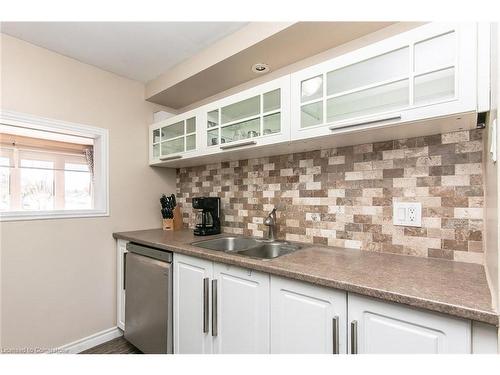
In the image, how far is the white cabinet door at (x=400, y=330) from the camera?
2.57ft

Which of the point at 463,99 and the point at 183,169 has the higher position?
the point at 463,99

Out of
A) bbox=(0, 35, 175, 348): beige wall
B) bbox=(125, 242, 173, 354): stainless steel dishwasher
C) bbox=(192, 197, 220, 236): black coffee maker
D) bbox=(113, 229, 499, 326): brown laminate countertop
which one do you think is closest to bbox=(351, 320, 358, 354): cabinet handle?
bbox=(113, 229, 499, 326): brown laminate countertop

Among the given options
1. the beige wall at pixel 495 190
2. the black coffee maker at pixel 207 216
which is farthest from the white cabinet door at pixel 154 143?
the beige wall at pixel 495 190

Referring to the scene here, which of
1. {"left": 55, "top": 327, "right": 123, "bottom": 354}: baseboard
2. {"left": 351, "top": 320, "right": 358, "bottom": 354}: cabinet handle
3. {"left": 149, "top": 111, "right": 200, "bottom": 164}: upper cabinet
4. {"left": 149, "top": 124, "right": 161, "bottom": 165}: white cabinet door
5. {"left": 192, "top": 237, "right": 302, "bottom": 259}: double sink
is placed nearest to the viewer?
{"left": 351, "top": 320, "right": 358, "bottom": 354}: cabinet handle

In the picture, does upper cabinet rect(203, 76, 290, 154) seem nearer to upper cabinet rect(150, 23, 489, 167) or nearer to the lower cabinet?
upper cabinet rect(150, 23, 489, 167)

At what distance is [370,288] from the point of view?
2.94 ft

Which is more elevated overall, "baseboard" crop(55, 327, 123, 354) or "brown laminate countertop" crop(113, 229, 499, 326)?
"brown laminate countertop" crop(113, 229, 499, 326)

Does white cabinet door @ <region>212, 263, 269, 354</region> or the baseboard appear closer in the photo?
white cabinet door @ <region>212, 263, 269, 354</region>

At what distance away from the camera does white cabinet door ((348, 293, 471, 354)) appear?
2.57 ft

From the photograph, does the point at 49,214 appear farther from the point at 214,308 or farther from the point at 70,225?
the point at 214,308

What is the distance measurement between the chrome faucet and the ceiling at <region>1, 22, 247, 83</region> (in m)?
1.25
